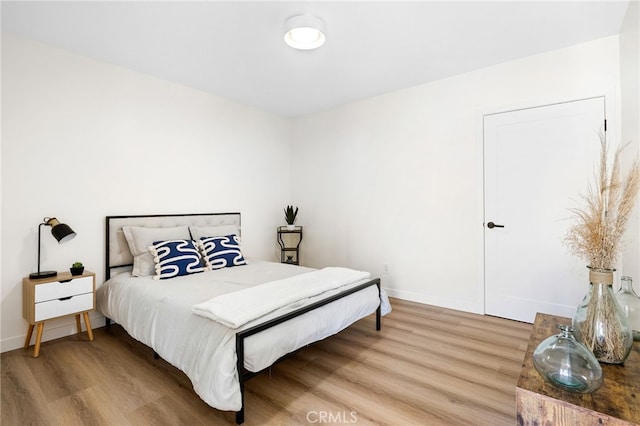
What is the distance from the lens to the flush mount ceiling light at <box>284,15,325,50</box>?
7.55 feet

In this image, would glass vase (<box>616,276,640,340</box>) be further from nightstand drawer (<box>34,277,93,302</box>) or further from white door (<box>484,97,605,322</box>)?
nightstand drawer (<box>34,277,93,302</box>)

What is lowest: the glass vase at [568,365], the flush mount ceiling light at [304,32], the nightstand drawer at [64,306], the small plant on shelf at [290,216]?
the nightstand drawer at [64,306]

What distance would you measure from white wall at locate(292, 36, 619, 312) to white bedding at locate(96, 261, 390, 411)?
1.06 meters

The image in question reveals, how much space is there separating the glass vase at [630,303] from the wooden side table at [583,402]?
11.0 inches

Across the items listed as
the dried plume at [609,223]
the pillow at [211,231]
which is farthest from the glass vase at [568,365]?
the pillow at [211,231]

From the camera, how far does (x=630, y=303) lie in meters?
1.45

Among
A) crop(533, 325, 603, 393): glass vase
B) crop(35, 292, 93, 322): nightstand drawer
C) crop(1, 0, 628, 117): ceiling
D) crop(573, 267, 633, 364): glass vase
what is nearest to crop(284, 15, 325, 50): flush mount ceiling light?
crop(1, 0, 628, 117): ceiling

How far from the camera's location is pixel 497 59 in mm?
3088

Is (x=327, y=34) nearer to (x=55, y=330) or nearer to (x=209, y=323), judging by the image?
(x=209, y=323)

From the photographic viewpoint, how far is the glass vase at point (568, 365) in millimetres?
1089

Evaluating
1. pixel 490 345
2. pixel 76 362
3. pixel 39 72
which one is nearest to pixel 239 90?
pixel 39 72

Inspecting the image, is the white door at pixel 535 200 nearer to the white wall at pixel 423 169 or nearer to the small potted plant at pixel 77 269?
the white wall at pixel 423 169

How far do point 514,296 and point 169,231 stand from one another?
3616 millimetres

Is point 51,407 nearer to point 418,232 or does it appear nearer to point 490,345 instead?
point 490,345
